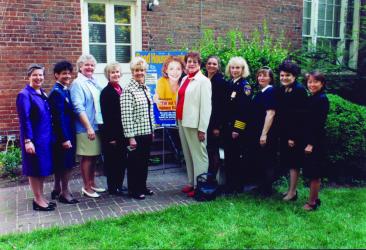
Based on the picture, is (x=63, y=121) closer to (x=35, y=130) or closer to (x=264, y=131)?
(x=35, y=130)

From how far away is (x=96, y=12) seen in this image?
8.18 metres

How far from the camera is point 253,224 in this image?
4410 mm

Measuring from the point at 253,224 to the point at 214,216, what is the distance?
0.49m

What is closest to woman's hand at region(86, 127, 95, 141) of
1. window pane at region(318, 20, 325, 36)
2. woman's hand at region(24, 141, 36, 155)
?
woman's hand at region(24, 141, 36, 155)

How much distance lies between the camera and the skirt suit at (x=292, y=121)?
4.91m

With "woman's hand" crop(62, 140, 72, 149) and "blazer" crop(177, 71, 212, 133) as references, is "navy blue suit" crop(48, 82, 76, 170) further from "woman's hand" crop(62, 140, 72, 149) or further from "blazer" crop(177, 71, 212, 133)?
"blazer" crop(177, 71, 212, 133)

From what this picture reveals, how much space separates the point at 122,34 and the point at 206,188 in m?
4.62

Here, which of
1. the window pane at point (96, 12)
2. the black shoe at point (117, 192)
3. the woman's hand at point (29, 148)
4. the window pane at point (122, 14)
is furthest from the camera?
the window pane at point (122, 14)

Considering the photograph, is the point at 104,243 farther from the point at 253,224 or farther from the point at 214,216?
the point at 253,224

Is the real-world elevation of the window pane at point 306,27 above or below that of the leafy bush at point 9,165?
above

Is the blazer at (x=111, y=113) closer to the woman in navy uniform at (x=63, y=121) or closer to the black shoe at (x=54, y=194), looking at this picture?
the woman in navy uniform at (x=63, y=121)

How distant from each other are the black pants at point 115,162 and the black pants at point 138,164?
0.49 ft

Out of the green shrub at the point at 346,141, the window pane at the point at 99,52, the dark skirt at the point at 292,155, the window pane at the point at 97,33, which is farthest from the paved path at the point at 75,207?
the window pane at the point at 97,33

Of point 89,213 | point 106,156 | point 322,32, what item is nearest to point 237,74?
point 106,156
